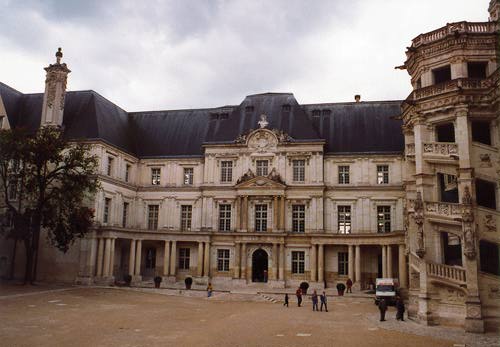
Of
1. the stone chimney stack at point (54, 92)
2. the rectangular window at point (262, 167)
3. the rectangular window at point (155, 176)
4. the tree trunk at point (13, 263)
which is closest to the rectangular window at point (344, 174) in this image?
the rectangular window at point (262, 167)

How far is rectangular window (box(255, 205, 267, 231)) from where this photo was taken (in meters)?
47.3

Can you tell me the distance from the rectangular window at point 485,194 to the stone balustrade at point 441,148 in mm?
2288

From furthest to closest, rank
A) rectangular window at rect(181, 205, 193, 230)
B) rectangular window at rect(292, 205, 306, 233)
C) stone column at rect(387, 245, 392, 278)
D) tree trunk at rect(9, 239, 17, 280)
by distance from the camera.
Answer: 1. rectangular window at rect(181, 205, 193, 230)
2. rectangular window at rect(292, 205, 306, 233)
3. stone column at rect(387, 245, 392, 278)
4. tree trunk at rect(9, 239, 17, 280)

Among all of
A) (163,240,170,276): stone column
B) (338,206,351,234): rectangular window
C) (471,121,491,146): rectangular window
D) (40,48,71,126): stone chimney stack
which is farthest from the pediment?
(471,121,491,146): rectangular window

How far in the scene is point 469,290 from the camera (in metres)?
23.5

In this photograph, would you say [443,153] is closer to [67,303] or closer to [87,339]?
[87,339]

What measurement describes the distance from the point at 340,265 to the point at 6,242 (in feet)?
98.7

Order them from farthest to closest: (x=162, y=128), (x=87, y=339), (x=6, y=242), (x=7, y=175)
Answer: (x=162, y=128), (x=6, y=242), (x=7, y=175), (x=87, y=339)

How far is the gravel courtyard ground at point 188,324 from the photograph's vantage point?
19641mm

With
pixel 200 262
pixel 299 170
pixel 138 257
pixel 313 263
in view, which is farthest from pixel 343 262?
pixel 138 257

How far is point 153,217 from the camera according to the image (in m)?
50.4

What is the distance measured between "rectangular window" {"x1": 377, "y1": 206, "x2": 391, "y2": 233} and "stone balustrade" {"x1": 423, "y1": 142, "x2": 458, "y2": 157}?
1964cm

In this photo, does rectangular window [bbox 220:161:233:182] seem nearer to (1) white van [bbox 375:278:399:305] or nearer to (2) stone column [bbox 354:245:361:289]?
(2) stone column [bbox 354:245:361:289]

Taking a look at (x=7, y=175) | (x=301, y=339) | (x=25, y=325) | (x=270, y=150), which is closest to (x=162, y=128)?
(x=270, y=150)
